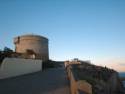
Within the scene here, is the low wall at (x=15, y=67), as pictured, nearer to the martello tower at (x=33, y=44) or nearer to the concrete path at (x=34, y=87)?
the concrete path at (x=34, y=87)

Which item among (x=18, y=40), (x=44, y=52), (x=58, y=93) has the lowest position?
(x=58, y=93)

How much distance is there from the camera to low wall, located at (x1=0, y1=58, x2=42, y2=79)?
17109 millimetres

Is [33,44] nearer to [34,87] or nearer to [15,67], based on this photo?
[15,67]

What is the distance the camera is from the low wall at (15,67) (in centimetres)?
1711

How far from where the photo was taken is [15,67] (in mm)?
19109

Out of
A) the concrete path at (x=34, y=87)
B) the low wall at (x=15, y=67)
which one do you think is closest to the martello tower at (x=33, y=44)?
the low wall at (x=15, y=67)

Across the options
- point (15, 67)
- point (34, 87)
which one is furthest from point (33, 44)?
point (34, 87)

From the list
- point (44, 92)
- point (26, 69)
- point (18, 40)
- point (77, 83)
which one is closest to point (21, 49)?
point (18, 40)

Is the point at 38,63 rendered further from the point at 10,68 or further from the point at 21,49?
the point at 21,49

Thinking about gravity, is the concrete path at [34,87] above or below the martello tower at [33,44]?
below

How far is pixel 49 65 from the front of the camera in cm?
3712

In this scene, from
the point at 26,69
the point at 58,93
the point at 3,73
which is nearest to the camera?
the point at 58,93

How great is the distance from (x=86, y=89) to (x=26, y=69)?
16.1m

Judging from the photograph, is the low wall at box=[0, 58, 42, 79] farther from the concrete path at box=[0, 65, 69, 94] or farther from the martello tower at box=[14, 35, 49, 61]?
the martello tower at box=[14, 35, 49, 61]
